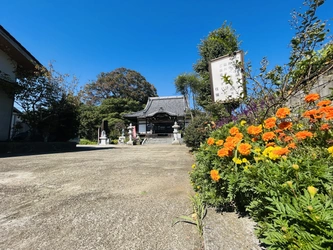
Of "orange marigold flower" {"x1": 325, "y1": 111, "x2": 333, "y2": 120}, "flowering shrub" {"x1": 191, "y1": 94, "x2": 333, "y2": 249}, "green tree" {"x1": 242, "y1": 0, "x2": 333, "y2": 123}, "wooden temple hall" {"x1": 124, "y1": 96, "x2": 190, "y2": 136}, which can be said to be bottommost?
"flowering shrub" {"x1": 191, "y1": 94, "x2": 333, "y2": 249}

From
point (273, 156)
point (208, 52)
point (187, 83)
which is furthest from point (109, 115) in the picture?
point (273, 156)

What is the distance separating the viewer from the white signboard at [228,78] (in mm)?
2305

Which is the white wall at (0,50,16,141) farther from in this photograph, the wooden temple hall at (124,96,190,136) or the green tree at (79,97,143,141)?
the wooden temple hall at (124,96,190,136)

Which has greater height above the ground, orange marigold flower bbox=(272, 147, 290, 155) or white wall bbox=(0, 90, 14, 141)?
white wall bbox=(0, 90, 14, 141)

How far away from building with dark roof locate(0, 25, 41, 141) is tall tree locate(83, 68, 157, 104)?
64.1 ft

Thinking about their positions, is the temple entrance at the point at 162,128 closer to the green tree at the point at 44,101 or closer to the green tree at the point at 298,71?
the green tree at the point at 44,101

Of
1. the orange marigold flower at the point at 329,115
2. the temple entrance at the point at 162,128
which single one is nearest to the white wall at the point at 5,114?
the orange marigold flower at the point at 329,115

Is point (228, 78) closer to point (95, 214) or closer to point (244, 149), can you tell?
point (244, 149)

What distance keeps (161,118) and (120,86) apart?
41.7 feet

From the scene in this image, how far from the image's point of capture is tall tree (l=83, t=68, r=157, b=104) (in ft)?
90.1

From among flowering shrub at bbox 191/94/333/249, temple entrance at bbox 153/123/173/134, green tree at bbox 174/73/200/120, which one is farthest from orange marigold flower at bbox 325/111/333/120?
temple entrance at bbox 153/123/173/134

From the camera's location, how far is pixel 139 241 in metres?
0.98

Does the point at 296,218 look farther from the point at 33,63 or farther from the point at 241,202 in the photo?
the point at 33,63

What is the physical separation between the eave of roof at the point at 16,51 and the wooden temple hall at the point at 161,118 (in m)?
11.4
